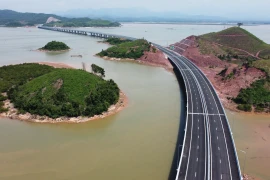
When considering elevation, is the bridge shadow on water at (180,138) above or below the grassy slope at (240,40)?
below

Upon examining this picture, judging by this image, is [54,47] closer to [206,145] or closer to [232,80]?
[232,80]

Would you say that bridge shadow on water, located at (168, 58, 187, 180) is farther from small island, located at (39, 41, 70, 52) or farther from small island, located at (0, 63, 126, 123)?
small island, located at (39, 41, 70, 52)

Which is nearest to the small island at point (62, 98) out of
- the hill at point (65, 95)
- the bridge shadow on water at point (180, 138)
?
the hill at point (65, 95)

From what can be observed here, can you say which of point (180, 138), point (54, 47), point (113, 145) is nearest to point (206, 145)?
point (180, 138)

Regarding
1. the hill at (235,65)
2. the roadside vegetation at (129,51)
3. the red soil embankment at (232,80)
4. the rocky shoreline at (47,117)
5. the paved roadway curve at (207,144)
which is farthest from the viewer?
the roadside vegetation at (129,51)

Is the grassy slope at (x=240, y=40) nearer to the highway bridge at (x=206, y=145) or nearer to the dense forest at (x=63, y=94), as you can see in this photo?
the highway bridge at (x=206, y=145)

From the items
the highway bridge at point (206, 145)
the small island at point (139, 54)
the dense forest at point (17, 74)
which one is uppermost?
the small island at point (139, 54)

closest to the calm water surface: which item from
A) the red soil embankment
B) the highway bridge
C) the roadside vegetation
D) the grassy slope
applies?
the highway bridge
